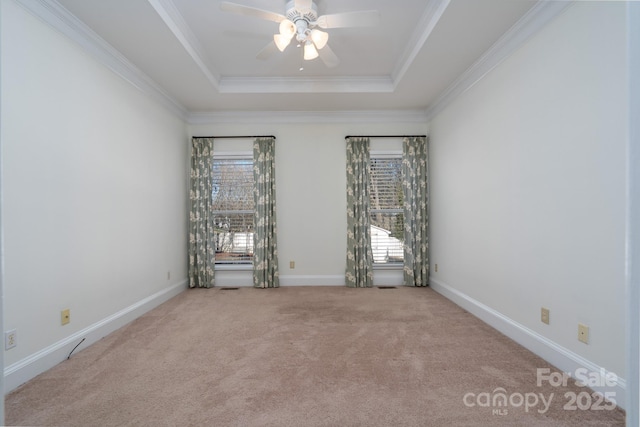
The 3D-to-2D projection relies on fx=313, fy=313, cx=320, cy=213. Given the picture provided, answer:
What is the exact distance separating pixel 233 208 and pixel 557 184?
402cm

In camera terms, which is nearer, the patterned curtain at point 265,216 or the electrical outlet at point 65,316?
the electrical outlet at point 65,316

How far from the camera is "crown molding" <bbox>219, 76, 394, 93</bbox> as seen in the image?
397 centimetres

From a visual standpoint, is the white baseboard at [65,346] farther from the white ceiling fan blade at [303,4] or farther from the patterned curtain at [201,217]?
the white ceiling fan blade at [303,4]

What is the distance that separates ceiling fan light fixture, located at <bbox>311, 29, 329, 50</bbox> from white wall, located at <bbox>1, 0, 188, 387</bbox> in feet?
6.52

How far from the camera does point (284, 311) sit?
11.8ft

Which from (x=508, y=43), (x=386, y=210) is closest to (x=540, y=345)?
(x=508, y=43)

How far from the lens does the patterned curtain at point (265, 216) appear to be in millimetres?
4680

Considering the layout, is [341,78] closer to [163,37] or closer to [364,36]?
[364,36]

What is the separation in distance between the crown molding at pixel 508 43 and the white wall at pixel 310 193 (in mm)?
1173

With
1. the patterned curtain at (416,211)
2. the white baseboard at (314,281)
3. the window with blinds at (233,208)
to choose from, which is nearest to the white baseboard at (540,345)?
the patterned curtain at (416,211)

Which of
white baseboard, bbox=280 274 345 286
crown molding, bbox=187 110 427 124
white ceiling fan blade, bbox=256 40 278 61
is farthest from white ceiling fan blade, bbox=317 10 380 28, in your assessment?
white baseboard, bbox=280 274 345 286

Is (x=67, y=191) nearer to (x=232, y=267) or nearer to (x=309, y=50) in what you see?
(x=309, y=50)

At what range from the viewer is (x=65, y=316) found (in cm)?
248

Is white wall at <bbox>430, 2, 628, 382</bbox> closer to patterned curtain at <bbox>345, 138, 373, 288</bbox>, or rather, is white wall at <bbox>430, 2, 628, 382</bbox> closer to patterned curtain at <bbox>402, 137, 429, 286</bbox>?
patterned curtain at <bbox>402, 137, 429, 286</bbox>
